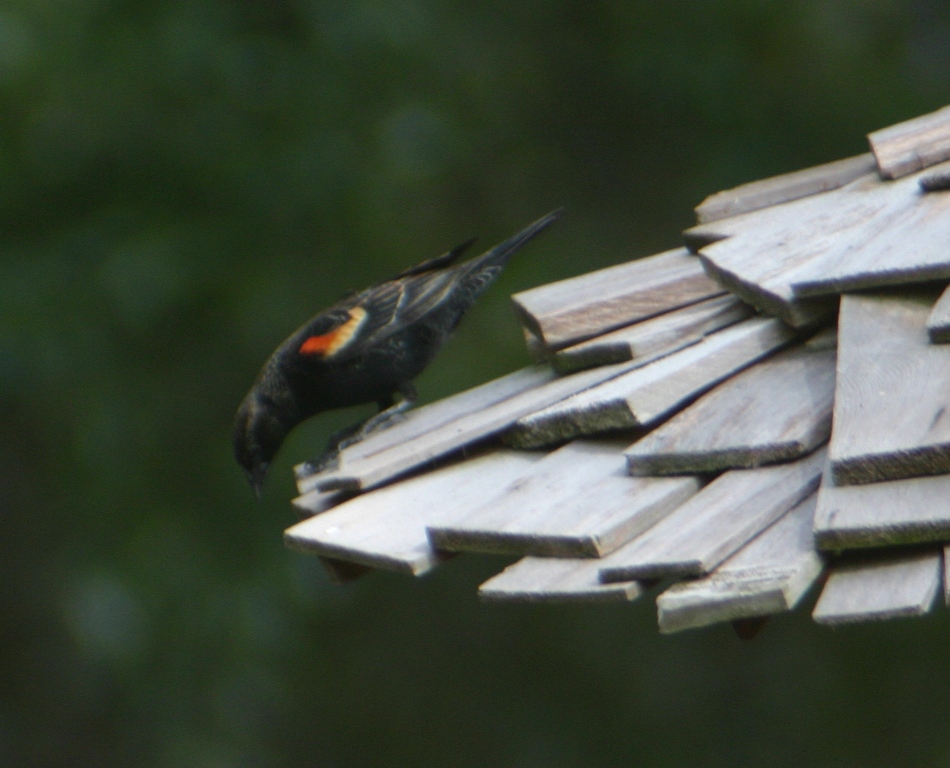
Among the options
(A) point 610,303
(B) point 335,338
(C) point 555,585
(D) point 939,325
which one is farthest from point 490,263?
(C) point 555,585

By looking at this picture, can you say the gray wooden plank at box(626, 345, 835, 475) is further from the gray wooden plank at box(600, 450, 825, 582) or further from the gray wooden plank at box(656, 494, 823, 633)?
the gray wooden plank at box(656, 494, 823, 633)

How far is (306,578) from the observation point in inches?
264

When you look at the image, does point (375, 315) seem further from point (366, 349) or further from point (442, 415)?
point (442, 415)

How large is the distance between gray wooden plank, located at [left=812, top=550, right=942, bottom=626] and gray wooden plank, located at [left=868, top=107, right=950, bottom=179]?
124 centimetres

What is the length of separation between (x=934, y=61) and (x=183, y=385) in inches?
171

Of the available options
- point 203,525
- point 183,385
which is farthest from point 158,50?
point 203,525

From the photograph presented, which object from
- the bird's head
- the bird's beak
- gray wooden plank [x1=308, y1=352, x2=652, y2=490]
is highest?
gray wooden plank [x1=308, y1=352, x2=652, y2=490]

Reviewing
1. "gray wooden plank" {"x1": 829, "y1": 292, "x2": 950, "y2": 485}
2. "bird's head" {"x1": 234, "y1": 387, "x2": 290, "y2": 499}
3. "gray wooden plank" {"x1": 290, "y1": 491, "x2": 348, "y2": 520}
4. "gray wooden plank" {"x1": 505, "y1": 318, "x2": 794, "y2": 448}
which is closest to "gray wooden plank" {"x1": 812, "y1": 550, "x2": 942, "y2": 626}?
"gray wooden plank" {"x1": 829, "y1": 292, "x2": 950, "y2": 485}

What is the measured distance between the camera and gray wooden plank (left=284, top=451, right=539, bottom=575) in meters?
1.88

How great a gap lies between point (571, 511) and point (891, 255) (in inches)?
25.2

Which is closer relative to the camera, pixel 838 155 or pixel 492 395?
pixel 492 395

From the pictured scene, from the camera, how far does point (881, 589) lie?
4.50 ft

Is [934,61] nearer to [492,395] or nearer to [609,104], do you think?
[609,104]

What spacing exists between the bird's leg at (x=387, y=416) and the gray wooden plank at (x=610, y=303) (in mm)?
567
